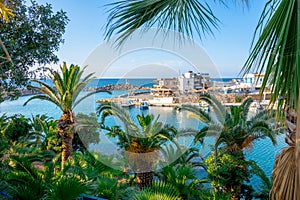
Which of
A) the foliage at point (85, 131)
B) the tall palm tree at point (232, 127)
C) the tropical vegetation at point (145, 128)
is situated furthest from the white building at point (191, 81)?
the foliage at point (85, 131)

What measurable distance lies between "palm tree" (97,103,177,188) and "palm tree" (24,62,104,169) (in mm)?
1544

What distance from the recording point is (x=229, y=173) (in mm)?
6910

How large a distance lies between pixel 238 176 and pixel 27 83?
594 centimetres

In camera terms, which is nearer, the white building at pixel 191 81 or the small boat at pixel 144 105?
the white building at pixel 191 81

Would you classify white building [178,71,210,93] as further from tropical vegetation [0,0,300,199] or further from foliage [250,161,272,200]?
foliage [250,161,272,200]

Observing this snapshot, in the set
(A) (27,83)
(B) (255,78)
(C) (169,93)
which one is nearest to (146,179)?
(C) (169,93)

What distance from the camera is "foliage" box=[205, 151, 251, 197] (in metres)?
6.90

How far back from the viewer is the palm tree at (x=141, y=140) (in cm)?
705

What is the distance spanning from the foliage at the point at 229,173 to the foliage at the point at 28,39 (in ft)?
17.0

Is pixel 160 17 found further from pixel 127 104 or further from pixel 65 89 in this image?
pixel 65 89

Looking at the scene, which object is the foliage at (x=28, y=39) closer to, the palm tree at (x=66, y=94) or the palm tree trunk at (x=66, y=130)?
the palm tree at (x=66, y=94)

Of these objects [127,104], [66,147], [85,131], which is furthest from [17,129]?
[127,104]

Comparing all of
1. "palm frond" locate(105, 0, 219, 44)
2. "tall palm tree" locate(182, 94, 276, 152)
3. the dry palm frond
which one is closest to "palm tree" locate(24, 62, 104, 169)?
"tall palm tree" locate(182, 94, 276, 152)

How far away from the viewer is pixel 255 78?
4.56 ft
